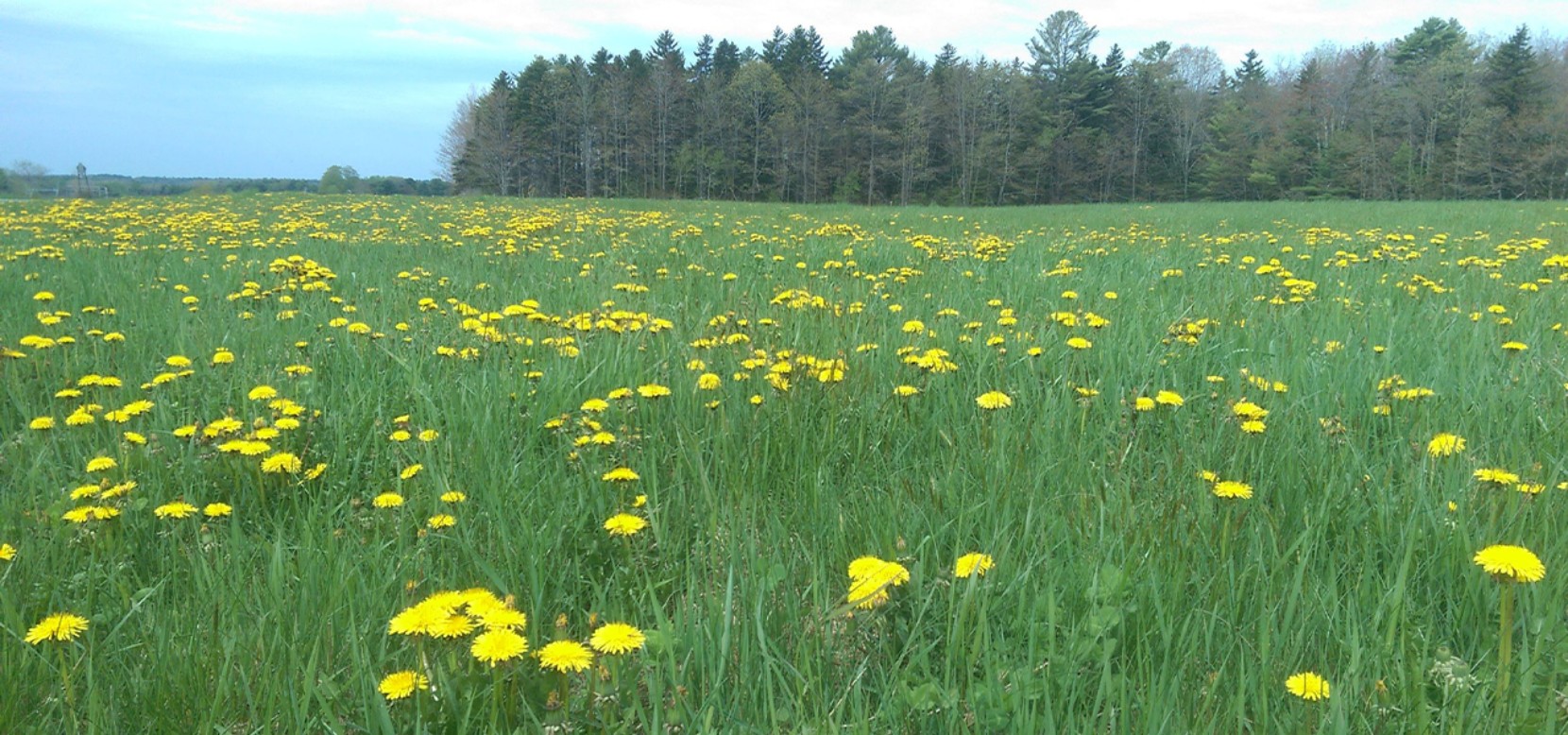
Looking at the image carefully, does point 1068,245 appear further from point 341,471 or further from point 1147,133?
point 1147,133

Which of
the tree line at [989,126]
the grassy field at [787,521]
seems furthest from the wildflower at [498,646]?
the tree line at [989,126]

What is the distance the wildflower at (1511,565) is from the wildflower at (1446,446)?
81cm

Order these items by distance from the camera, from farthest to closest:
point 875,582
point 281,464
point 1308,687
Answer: point 281,464
point 875,582
point 1308,687

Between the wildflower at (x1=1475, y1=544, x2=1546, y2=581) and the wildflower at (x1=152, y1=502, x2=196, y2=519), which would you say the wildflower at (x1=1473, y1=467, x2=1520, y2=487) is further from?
A: the wildflower at (x1=152, y1=502, x2=196, y2=519)

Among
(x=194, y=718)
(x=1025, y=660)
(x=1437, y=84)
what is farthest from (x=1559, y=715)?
(x=1437, y=84)

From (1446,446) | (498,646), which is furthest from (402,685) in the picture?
(1446,446)

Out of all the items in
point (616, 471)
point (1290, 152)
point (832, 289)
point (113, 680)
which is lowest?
point (113, 680)

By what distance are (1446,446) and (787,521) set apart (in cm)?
149

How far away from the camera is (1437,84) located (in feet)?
161

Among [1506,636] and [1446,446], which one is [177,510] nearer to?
[1506,636]

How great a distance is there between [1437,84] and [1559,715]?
60.7 meters

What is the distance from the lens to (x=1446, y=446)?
2062 millimetres

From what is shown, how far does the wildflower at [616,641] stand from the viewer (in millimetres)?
1289

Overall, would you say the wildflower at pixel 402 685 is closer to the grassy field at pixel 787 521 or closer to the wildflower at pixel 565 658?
the grassy field at pixel 787 521
